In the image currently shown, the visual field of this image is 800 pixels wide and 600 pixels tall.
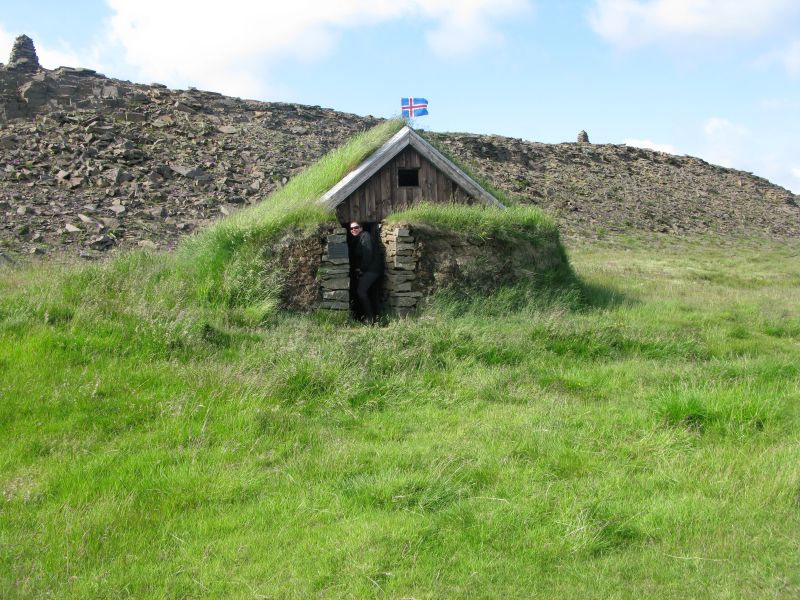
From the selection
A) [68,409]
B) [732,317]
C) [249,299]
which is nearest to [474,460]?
[68,409]

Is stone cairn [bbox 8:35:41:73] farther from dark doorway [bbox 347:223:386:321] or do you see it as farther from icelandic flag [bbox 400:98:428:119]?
dark doorway [bbox 347:223:386:321]

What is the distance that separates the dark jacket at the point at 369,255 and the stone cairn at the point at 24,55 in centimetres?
2474

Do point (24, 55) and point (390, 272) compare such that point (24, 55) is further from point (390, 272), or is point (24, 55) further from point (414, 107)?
point (390, 272)

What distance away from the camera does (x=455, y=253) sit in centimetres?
1193

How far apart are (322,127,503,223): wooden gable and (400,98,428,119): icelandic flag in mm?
1423

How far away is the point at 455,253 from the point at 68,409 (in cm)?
711

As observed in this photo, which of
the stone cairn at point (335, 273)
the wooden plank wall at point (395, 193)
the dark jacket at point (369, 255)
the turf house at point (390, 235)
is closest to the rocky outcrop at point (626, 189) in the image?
the wooden plank wall at point (395, 193)

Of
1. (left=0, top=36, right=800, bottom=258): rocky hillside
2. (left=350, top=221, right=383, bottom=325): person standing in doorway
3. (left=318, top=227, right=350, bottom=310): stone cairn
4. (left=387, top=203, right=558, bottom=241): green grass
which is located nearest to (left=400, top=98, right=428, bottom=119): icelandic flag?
(left=0, top=36, right=800, bottom=258): rocky hillside

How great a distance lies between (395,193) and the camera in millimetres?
13102

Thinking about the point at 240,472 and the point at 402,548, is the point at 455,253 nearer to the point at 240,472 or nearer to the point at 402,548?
the point at 240,472

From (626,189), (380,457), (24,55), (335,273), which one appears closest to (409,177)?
(335,273)

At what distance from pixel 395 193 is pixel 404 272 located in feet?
7.01

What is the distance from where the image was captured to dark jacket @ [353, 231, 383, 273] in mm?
11883

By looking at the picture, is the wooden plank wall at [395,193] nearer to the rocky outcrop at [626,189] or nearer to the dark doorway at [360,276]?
the dark doorway at [360,276]
